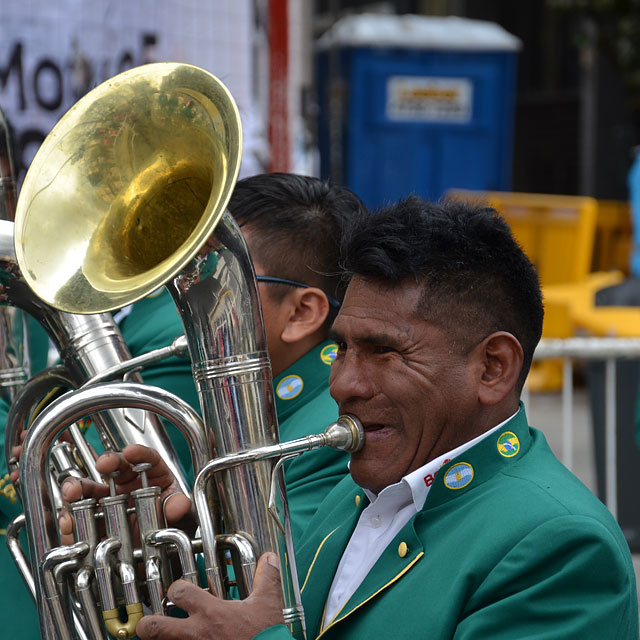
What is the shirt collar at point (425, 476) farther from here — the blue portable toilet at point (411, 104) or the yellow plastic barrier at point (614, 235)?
the yellow plastic barrier at point (614, 235)

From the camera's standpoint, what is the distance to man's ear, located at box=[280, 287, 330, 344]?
2252 mm

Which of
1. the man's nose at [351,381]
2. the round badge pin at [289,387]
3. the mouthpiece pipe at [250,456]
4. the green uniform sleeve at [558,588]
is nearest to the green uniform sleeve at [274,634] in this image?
the mouthpiece pipe at [250,456]

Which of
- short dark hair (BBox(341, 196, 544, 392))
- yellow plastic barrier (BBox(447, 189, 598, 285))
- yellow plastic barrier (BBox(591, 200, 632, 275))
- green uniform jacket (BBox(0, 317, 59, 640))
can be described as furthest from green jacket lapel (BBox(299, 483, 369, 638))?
yellow plastic barrier (BBox(591, 200, 632, 275))

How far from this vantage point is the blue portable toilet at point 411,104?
34.6 feet

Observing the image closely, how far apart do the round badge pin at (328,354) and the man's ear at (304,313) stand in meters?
0.05

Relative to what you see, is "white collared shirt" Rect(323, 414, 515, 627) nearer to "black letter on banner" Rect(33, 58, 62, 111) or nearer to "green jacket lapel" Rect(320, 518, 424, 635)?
"green jacket lapel" Rect(320, 518, 424, 635)

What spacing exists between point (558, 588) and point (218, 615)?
0.47 metres

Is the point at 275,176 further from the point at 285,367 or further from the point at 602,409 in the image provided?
the point at 602,409

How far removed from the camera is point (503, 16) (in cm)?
1417

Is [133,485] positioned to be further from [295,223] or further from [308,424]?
[295,223]

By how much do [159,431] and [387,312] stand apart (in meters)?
0.56

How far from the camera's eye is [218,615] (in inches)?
60.5

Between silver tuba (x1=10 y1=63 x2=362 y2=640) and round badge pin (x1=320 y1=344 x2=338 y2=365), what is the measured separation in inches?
21.5

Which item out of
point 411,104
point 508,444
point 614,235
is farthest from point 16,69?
point 614,235
